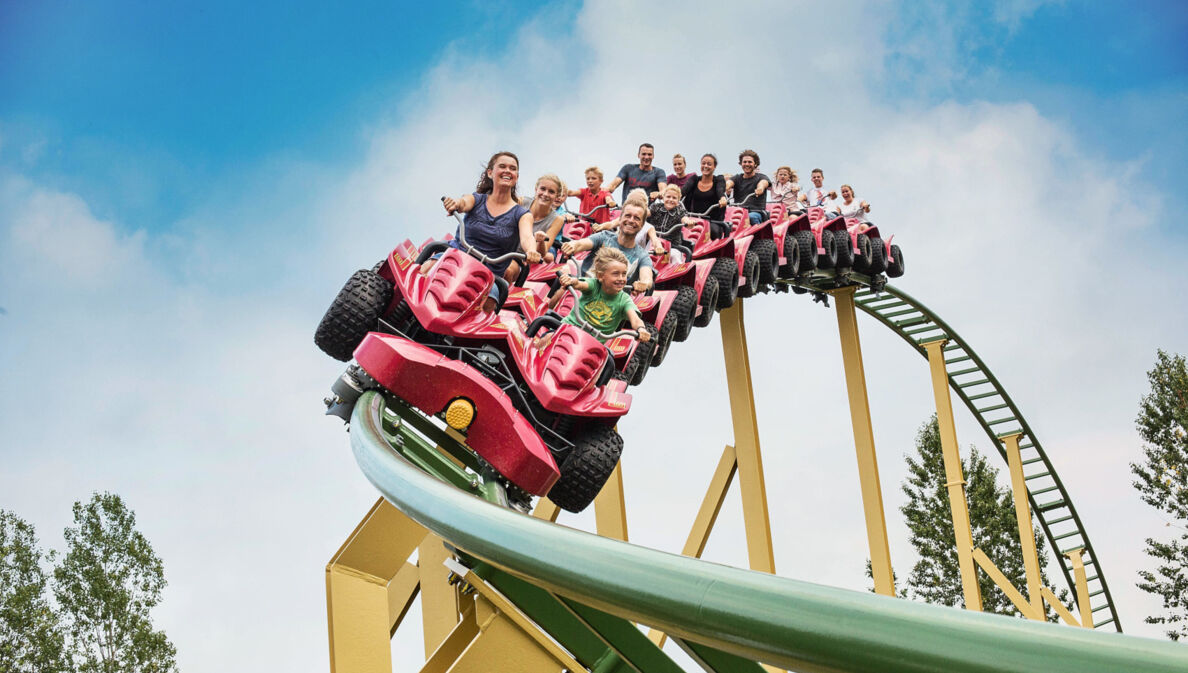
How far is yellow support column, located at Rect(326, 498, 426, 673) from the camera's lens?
2.66 meters

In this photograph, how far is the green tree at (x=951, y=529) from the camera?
18.1 m

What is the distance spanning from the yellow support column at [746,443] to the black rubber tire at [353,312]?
2893mm

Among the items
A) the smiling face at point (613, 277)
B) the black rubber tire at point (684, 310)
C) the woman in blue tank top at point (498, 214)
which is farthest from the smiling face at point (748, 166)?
the smiling face at point (613, 277)

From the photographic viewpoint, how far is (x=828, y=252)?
8.11 meters

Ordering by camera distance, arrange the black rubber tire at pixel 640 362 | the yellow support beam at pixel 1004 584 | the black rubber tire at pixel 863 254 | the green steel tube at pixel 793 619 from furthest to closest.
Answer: the yellow support beam at pixel 1004 584
the black rubber tire at pixel 863 254
the black rubber tire at pixel 640 362
the green steel tube at pixel 793 619

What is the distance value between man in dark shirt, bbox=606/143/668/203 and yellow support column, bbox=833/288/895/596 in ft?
5.92

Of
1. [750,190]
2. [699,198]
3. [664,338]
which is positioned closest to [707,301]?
[664,338]

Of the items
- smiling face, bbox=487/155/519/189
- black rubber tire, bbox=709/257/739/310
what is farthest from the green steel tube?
black rubber tire, bbox=709/257/739/310

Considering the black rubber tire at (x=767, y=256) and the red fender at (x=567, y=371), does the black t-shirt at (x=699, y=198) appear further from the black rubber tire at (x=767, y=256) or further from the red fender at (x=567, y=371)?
the red fender at (x=567, y=371)

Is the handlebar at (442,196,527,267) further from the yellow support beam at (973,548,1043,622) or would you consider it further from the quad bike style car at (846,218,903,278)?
the yellow support beam at (973,548,1043,622)

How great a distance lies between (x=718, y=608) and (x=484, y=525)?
54 cm

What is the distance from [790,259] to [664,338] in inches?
84.3

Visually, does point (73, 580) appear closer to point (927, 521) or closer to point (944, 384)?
point (944, 384)

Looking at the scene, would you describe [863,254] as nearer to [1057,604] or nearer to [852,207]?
[852,207]
